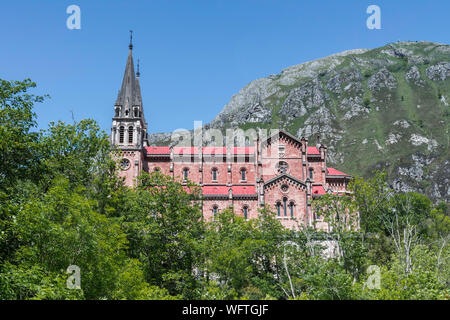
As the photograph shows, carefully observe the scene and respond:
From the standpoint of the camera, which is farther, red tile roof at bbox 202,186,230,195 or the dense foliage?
red tile roof at bbox 202,186,230,195

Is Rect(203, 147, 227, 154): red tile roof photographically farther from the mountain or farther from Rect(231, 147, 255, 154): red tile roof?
the mountain

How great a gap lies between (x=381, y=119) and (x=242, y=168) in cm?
12331

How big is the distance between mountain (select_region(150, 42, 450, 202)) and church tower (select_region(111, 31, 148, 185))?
99.8m

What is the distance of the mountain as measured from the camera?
133125mm

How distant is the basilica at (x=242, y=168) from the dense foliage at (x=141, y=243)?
32.8 feet

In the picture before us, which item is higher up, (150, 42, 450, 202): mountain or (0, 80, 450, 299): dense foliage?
(150, 42, 450, 202): mountain

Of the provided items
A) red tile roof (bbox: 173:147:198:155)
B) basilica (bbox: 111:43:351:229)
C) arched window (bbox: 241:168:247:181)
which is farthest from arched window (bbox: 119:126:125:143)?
arched window (bbox: 241:168:247:181)

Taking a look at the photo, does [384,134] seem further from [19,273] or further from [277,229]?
[19,273]

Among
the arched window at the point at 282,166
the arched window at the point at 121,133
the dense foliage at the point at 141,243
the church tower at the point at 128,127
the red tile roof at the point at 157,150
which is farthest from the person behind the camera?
the red tile roof at the point at 157,150

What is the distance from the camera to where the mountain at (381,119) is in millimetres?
133125

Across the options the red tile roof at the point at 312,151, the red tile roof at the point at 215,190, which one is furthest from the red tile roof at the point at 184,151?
the red tile roof at the point at 312,151

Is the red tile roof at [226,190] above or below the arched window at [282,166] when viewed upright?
below

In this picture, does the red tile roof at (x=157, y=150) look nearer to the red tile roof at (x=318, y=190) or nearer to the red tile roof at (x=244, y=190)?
the red tile roof at (x=244, y=190)

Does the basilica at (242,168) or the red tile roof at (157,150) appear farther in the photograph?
the red tile roof at (157,150)
